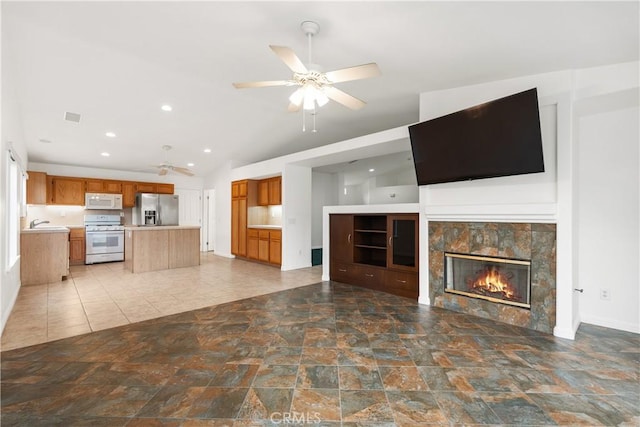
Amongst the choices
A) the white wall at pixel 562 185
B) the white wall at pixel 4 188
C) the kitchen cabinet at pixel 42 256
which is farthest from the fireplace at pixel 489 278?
the kitchen cabinet at pixel 42 256

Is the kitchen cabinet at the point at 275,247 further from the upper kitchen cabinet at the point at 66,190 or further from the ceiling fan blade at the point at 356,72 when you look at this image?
the upper kitchen cabinet at the point at 66,190

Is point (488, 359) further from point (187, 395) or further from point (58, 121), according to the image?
point (58, 121)

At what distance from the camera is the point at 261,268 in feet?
20.8

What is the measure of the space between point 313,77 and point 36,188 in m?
7.25

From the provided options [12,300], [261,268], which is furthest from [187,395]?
[261,268]

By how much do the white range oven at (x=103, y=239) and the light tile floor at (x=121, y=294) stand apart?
410 millimetres

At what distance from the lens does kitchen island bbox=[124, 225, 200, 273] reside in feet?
18.8

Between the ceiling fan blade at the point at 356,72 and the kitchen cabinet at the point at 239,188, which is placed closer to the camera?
the ceiling fan blade at the point at 356,72

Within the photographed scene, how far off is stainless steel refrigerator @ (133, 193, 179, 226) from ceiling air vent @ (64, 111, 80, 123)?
2859mm

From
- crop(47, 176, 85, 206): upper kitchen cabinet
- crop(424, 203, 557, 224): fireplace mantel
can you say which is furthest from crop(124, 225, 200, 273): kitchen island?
crop(424, 203, 557, 224): fireplace mantel

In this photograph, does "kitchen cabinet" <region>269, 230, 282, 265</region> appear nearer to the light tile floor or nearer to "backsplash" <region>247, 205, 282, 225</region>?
the light tile floor

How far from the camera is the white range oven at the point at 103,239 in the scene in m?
6.71

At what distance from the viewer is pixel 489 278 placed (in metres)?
3.40

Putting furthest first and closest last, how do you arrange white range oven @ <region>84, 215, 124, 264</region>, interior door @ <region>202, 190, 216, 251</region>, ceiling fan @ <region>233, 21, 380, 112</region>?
interior door @ <region>202, 190, 216, 251</region>, white range oven @ <region>84, 215, 124, 264</region>, ceiling fan @ <region>233, 21, 380, 112</region>
